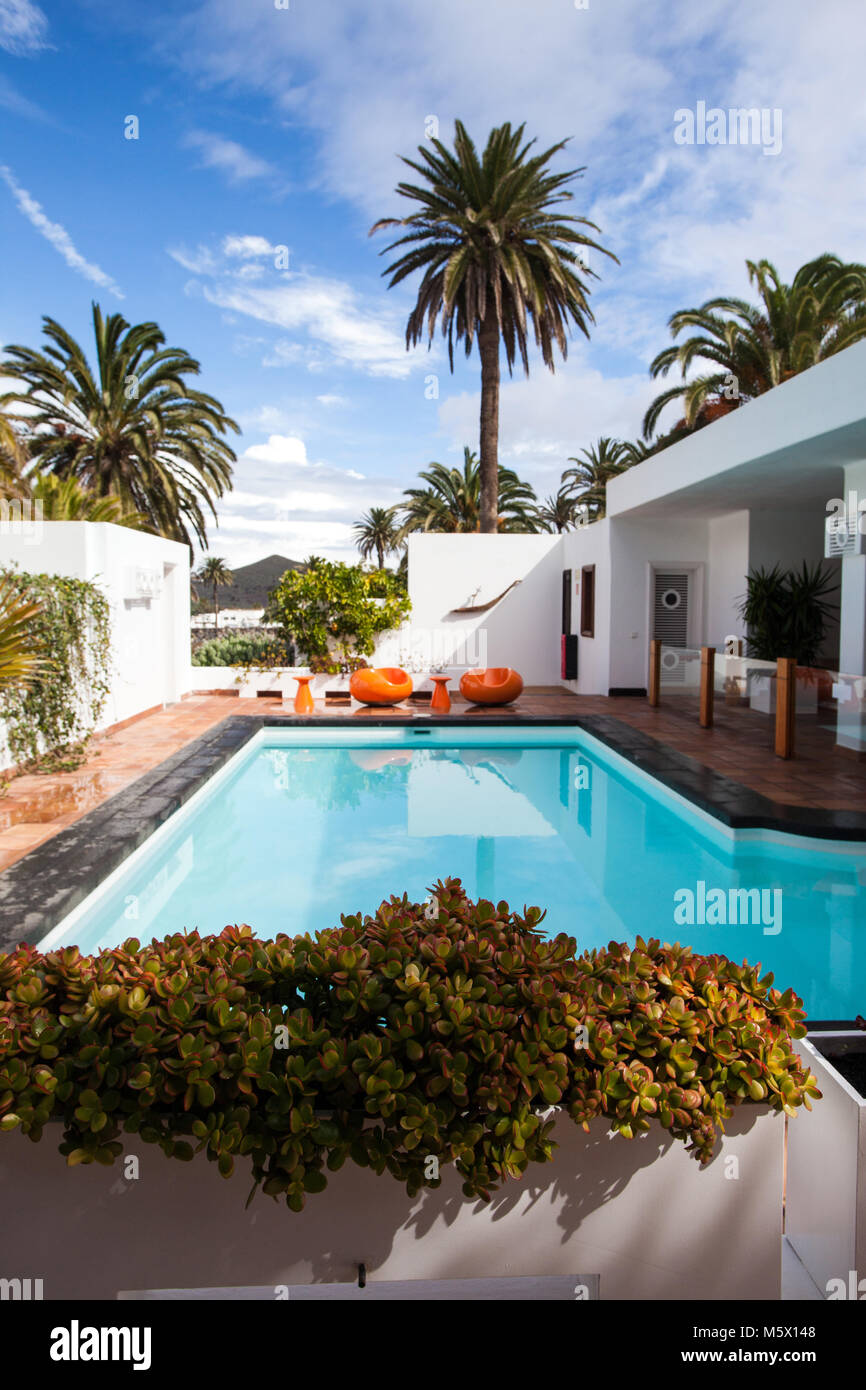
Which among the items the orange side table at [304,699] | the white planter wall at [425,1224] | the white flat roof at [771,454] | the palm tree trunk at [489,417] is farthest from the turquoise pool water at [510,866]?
the palm tree trunk at [489,417]

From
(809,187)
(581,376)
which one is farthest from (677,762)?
(581,376)

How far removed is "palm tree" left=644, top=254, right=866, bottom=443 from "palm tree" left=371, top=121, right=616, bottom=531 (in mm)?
2491

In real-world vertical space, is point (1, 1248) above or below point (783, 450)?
below

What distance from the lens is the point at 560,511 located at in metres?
33.0

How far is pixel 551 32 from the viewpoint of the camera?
918 centimetres

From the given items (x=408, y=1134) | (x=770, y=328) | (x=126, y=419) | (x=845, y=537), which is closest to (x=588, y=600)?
(x=770, y=328)

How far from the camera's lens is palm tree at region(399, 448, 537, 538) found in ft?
91.3

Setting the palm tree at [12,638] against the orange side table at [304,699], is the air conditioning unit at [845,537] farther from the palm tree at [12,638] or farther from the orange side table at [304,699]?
the palm tree at [12,638]

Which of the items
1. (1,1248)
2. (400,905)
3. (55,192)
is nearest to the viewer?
(1,1248)

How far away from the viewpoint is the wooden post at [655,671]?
44.2 feet

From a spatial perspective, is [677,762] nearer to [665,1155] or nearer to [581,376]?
[665,1155]

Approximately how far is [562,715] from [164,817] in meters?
6.71

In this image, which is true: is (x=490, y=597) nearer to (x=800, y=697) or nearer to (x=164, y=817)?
(x=800, y=697)

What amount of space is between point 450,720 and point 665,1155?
10.7m
